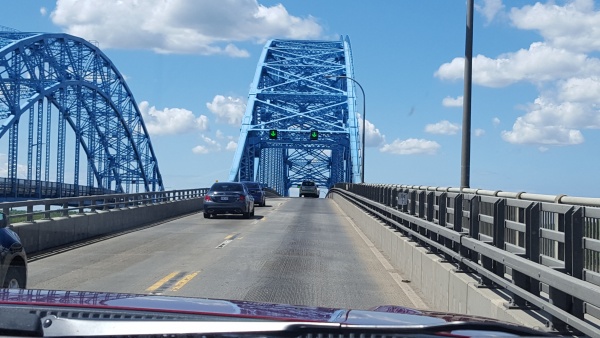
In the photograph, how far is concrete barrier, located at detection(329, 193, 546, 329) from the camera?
684 cm

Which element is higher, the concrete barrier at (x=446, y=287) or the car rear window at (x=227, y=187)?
the car rear window at (x=227, y=187)

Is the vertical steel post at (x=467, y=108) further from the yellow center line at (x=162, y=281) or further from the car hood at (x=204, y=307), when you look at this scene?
the car hood at (x=204, y=307)

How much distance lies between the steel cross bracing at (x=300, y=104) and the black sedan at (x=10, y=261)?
80.0 m

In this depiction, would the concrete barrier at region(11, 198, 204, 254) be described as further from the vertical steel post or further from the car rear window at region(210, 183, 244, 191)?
the vertical steel post

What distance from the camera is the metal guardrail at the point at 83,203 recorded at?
17763 millimetres

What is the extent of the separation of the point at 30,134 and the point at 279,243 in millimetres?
43128

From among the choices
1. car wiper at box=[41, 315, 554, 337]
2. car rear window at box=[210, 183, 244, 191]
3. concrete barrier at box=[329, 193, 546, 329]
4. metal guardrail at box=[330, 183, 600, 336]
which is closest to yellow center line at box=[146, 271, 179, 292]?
concrete barrier at box=[329, 193, 546, 329]

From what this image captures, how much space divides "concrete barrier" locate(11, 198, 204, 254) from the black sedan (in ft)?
24.5

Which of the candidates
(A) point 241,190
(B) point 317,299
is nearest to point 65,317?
(B) point 317,299

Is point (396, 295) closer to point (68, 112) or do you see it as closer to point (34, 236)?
point (34, 236)

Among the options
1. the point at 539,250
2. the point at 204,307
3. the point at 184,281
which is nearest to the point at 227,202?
the point at 184,281

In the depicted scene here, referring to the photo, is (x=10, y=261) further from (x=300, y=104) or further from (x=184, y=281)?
(x=300, y=104)

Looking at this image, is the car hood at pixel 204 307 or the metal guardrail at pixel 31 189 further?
the metal guardrail at pixel 31 189

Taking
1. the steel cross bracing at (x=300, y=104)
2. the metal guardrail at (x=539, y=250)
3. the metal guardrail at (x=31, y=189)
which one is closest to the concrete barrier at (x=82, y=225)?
the metal guardrail at (x=539, y=250)
